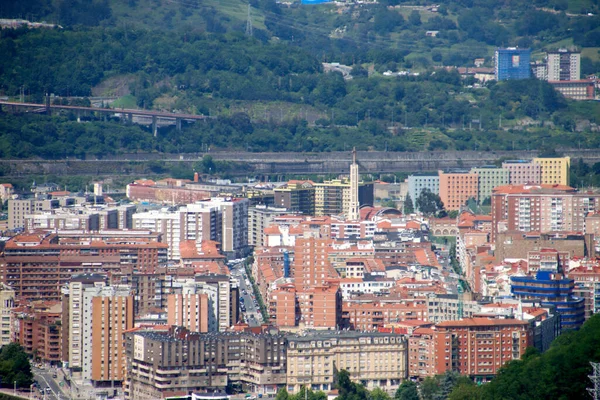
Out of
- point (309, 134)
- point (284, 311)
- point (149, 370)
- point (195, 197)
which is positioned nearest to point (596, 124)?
point (309, 134)

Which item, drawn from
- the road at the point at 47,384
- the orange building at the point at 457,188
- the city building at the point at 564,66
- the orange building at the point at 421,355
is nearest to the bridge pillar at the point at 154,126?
the orange building at the point at 457,188

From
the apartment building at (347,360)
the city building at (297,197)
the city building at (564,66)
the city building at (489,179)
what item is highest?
the city building at (564,66)

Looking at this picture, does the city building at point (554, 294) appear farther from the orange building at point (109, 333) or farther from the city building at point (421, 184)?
the city building at point (421, 184)

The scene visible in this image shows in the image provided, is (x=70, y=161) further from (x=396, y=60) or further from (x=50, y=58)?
(x=396, y=60)

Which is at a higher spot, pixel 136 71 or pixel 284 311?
pixel 136 71

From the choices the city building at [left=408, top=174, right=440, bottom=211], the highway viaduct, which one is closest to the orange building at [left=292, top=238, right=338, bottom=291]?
the city building at [left=408, top=174, right=440, bottom=211]

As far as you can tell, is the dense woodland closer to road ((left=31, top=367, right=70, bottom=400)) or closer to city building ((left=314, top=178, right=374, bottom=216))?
city building ((left=314, top=178, right=374, bottom=216))
